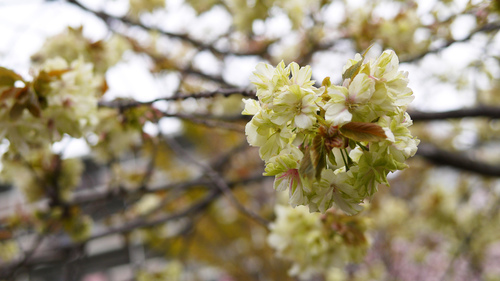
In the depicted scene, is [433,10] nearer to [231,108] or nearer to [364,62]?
[364,62]

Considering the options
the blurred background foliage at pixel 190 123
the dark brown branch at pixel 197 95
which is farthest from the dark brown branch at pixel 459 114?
the dark brown branch at pixel 197 95

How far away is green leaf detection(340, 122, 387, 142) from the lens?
553mm

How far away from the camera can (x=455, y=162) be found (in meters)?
2.31

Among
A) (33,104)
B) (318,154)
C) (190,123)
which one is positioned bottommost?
(190,123)

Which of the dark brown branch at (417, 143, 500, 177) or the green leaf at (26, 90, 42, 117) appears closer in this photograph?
the green leaf at (26, 90, 42, 117)

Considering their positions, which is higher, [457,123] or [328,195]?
A: [328,195]

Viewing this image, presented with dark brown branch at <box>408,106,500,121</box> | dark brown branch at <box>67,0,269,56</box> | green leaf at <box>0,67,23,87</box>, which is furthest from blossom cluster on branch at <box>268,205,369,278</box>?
dark brown branch at <box>67,0,269,56</box>

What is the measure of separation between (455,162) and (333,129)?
6.92 ft

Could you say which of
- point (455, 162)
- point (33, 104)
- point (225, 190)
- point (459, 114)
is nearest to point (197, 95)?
point (33, 104)

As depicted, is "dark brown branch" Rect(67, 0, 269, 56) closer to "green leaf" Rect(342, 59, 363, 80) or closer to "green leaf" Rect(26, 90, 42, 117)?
"green leaf" Rect(26, 90, 42, 117)

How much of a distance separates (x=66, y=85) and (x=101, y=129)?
0.44 m

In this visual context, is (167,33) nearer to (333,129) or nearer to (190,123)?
(190,123)

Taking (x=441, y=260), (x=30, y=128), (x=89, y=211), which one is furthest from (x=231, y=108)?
(x=441, y=260)

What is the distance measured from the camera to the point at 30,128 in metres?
1.04
